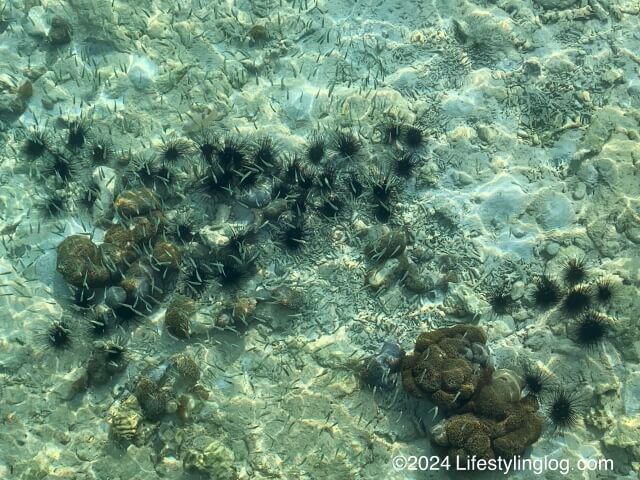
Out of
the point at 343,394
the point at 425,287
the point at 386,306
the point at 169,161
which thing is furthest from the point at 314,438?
the point at 169,161

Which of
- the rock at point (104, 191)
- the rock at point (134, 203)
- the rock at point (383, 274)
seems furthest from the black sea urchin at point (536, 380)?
the rock at point (104, 191)

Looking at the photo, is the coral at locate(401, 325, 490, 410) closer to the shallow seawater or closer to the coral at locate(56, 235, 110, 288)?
the shallow seawater

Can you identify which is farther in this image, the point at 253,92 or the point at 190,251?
the point at 253,92

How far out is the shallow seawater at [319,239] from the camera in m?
5.31

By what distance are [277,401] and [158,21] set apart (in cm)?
538

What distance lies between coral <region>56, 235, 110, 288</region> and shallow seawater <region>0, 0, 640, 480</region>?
2 cm

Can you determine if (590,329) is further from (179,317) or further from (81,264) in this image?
(81,264)

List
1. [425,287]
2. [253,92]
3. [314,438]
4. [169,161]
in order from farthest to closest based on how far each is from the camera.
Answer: [253,92]
[169,161]
[425,287]
[314,438]

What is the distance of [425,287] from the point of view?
19.3ft

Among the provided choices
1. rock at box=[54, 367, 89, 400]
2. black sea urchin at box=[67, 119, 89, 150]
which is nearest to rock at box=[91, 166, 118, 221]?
black sea urchin at box=[67, 119, 89, 150]

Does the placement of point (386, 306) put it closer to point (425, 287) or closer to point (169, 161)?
point (425, 287)

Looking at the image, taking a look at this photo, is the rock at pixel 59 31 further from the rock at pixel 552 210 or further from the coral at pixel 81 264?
the rock at pixel 552 210

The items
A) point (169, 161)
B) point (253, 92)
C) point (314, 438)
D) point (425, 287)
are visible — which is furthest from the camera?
point (253, 92)

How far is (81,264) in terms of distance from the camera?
570cm
